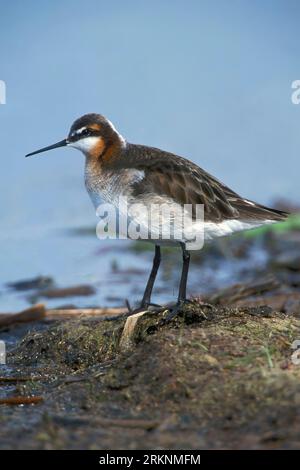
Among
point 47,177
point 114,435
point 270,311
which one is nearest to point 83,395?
point 114,435

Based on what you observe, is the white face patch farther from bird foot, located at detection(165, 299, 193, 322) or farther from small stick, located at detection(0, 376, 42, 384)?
small stick, located at detection(0, 376, 42, 384)

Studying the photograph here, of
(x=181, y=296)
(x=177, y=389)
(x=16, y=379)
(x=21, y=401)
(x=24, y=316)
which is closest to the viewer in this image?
(x=177, y=389)

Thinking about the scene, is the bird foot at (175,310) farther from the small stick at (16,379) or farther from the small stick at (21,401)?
the small stick at (21,401)

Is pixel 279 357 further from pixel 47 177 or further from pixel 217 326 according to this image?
pixel 47 177

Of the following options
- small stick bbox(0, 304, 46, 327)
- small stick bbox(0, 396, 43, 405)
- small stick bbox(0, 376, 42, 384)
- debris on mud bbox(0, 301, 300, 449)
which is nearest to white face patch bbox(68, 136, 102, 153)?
small stick bbox(0, 304, 46, 327)

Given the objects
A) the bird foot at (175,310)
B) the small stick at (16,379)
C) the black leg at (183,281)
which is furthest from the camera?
the black leg at (183,281)

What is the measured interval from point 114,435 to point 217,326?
1.74m

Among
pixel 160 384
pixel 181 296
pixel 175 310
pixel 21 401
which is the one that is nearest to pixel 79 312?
pixel 181 296

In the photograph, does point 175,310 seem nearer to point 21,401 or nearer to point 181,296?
point 181,296

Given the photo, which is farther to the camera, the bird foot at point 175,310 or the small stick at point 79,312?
the small stick at point 79,312

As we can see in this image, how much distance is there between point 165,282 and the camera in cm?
1235

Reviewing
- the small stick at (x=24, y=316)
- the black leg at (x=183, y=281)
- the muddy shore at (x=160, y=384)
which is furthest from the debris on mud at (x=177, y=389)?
the small stick at (x=24, y=316)

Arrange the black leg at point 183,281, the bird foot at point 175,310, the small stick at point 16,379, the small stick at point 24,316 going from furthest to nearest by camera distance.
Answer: the small stick at point 24,316
the black leg at point 183,281
the bird foot at point 175,310
the small stick at point 16,379

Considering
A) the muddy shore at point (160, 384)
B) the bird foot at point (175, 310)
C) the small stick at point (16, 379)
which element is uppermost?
the bird foot at point (175, 310)
